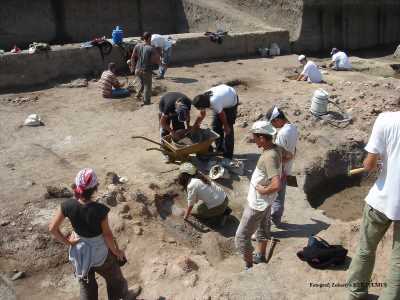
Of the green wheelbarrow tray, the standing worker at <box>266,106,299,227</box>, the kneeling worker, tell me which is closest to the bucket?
the green wheelbarrow tray

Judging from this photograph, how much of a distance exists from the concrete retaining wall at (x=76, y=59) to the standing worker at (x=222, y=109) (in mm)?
5713

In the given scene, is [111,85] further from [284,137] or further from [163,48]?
[284,137]

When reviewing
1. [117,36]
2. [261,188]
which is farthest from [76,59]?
[261,188]

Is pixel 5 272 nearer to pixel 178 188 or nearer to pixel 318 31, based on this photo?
pixel 178 188

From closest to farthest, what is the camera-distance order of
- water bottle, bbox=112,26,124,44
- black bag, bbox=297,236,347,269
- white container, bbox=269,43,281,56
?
black bag, bbox=297,236,347,269 → water bottle, bbox=112,26,124,44 → white container, bbox=269,43,281,56

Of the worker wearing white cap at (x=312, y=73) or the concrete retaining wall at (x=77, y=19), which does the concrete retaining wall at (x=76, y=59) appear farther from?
the concrete retaining wall at (x=77, y=19)

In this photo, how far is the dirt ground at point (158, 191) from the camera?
17.4 ft

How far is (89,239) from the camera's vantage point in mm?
4344

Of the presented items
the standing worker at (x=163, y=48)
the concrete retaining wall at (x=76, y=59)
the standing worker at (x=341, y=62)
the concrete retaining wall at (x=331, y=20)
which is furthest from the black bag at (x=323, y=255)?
the concrete retaining wall at (x=331, y=20)

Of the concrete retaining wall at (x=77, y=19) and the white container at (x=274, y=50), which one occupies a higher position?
the concrete retaining wall at (x=77, y=19)

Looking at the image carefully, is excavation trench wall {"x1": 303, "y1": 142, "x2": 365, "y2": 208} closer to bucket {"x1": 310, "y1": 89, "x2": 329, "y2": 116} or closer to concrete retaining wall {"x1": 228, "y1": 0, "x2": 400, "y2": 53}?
bucket {"x1": 310, "y1": 89, "x2": 329, "y2": 116}

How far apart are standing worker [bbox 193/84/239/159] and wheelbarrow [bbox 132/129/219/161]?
0.77 ft

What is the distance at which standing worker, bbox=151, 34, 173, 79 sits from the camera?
12758mm

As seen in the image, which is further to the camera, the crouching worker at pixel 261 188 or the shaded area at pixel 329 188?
the shaded area at pixel 329 188
